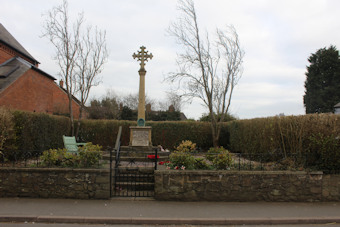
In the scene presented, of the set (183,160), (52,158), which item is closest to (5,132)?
(52,158)

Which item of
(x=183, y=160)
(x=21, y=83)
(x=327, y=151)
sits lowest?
(x=183, y=160)

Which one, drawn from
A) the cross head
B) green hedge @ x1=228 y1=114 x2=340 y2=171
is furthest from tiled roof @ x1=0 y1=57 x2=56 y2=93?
green hedge @ x1=228 y1=114 x2=340 y2=171

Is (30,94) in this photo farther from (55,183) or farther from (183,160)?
(183,160)

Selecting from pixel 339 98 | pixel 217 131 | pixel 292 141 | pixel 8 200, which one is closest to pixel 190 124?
pixel 217 131

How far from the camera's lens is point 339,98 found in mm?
33562

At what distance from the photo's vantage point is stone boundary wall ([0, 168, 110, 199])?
6578 millimetres

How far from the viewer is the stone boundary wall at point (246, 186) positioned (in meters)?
6.58

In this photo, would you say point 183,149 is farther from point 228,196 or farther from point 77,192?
point 77,192

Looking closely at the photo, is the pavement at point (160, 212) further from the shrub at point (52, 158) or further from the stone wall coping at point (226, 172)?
the shrub at point (52, 158)

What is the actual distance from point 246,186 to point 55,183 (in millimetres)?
5071

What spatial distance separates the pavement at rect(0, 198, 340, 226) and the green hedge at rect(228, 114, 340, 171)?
1.31m

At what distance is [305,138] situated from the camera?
7.78m

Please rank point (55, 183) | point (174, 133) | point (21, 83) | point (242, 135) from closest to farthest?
point (55, 183), point (242, 135), point (174, 133), point (21, 83)

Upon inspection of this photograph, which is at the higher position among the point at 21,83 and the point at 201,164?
the point at 21,83
